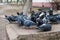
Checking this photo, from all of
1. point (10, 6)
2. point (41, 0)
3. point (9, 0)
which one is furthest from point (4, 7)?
point (41, 0)

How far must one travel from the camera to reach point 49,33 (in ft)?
7.74

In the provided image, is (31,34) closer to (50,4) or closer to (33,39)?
(33,39)

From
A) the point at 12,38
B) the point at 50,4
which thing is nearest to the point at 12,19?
the point at 12,38

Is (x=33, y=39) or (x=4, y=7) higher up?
(x=33, y=39)

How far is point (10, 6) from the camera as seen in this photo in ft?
32.1

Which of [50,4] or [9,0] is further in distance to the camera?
[9,0]

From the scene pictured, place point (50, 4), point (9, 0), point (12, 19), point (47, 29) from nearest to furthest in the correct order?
point (47, 29) < point (12, 19) < point (50, 4) < point (9, 0)

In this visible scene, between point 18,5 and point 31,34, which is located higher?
point 31,34

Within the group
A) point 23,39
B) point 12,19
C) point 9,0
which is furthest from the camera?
point 9,0

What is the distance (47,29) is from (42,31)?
7cm

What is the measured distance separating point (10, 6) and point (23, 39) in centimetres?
764

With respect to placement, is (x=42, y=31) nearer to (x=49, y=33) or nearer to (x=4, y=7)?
(x=49, y=33)

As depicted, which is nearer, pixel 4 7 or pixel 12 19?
pixel 12 19

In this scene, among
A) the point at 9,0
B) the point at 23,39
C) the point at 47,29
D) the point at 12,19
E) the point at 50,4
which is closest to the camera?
the point at 23,39
